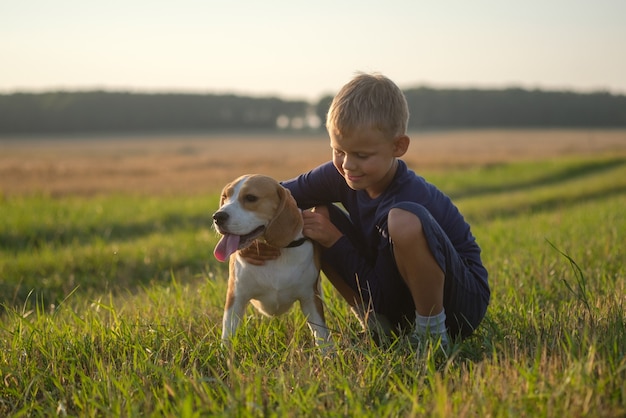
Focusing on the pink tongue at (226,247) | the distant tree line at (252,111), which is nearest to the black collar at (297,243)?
the pink tongue at (226,247)

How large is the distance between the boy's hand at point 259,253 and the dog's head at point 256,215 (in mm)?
59

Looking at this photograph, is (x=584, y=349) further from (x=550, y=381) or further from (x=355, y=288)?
(x=355, y=288)

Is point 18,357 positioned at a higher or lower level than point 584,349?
lower

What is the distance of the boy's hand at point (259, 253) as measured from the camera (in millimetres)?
3604

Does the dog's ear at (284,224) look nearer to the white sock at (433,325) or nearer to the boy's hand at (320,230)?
the boy's hand at (320,230)

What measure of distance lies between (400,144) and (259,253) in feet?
3.40

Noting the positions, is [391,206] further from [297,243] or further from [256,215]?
[256,215]

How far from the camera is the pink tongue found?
3377 mm

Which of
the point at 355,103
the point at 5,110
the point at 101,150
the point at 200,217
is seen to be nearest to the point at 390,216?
the point at 355,103

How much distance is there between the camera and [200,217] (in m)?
11.8

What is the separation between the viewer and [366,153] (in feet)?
11.3

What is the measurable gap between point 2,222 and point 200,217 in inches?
140

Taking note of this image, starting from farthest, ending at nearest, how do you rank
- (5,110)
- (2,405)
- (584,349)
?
(5,110) < (2,405) < (584,349)

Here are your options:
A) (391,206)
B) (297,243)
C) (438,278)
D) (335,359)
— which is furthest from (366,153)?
(335,359)
